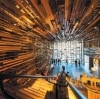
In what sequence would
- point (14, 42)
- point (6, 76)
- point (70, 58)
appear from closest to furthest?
point (6, 76)
point (14, 42)
point (70, 58)

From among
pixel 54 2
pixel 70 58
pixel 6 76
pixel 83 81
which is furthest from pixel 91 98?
pixel 70 58

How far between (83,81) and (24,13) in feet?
17.7

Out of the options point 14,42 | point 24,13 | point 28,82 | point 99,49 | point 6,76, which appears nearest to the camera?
point 6,76

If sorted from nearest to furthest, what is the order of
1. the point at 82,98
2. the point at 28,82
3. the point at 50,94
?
1. the point at 82,98
2. the point at 50,94
3. the point at 28,82

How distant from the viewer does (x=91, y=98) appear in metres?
6.31

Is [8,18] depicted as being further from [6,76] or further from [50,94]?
[50,94]

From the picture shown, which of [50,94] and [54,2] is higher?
[54,2]

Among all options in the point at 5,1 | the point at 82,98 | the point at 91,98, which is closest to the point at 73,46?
the point at 91,98

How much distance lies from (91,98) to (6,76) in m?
5.66

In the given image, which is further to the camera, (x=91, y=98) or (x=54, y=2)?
(x=91, y=98)

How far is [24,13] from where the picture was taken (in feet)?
10.4

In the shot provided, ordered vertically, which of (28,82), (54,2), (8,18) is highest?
(54,2)

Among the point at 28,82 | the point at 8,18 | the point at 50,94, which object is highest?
the point at 8,18

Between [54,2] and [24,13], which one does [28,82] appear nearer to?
[24,13]
